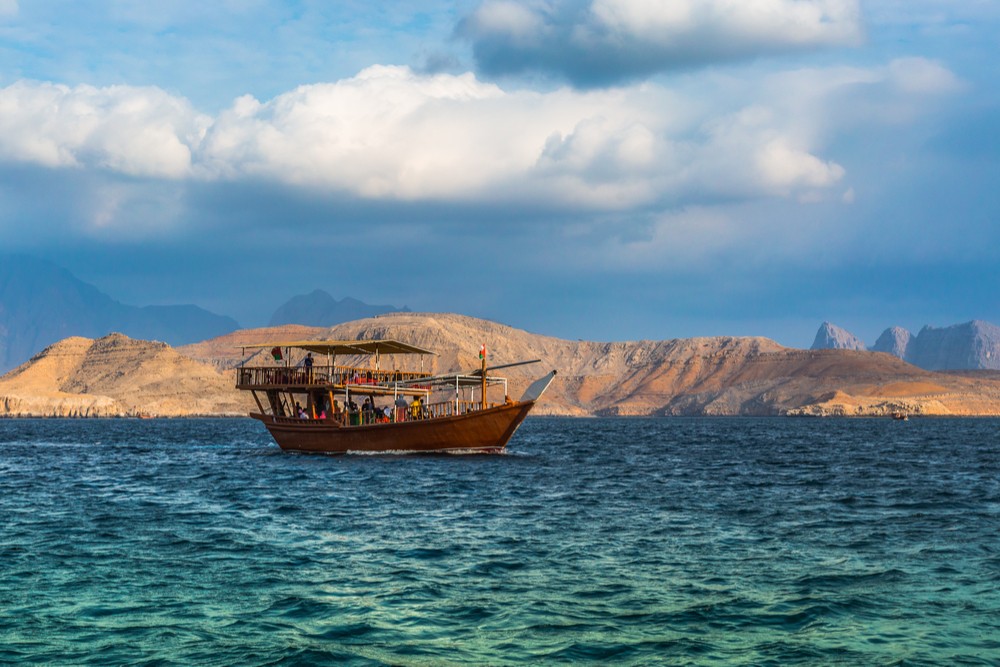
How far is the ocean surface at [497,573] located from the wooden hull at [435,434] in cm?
1496

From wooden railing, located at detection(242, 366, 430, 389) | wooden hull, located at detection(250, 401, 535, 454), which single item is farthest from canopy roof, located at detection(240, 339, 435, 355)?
wooden hull, located at detection(250, 401, 535, 454)

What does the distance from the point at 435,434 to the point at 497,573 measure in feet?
120

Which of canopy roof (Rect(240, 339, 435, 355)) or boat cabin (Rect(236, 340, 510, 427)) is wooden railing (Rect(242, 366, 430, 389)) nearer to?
boat cabin (Rect(236, 340, 510, 427))

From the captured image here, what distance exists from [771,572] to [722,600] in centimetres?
323

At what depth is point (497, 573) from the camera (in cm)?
2100

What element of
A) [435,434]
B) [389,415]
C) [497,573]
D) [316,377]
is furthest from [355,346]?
[497,573]

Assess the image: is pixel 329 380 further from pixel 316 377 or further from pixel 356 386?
pixel 356 386

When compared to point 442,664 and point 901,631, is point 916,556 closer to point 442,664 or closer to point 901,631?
point 901,631

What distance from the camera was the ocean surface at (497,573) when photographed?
15.7m

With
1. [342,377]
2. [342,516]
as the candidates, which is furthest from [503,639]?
[342,377]

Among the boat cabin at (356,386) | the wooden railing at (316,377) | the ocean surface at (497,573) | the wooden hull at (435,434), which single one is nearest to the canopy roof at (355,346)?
the boat cabin at (356,386)

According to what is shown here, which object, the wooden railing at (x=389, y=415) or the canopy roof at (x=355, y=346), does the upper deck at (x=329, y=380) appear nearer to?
the canopy roof at (x=355, y=346)

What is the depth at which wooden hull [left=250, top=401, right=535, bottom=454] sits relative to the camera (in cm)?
5691

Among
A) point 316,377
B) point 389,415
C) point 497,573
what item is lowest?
point 497,573
